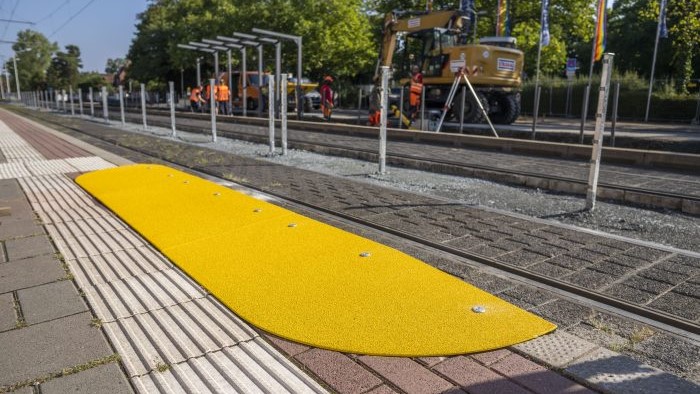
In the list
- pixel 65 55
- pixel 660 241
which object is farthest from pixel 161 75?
pixel 65 55

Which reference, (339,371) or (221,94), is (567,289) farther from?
(221,94)

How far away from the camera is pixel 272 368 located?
92.1 inches

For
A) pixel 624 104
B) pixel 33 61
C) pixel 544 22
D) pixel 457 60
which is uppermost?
pixel 33 61

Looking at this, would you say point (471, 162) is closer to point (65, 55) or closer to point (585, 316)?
point (585, 316)

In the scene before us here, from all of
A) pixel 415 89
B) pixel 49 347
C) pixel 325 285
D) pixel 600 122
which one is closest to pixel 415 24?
pixel 415 89

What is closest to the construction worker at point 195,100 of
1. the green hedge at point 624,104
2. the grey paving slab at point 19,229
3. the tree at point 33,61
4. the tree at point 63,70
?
the green hedge at point 624,104

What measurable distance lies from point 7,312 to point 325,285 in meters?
1.88

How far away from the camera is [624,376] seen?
228cm

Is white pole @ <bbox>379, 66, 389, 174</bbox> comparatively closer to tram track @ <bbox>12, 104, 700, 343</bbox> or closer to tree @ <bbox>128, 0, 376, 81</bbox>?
tram track @ <bbox>12, 104, 700, 343</bbox>

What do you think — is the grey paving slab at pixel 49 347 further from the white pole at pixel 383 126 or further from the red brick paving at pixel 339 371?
the white pole at pixel 383 126

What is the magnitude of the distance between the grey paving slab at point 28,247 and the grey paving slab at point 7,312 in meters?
0.87

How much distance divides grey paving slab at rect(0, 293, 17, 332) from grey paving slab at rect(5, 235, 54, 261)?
2.86 feet

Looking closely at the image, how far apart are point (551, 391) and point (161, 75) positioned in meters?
57.7

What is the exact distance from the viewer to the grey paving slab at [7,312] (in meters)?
2.74
